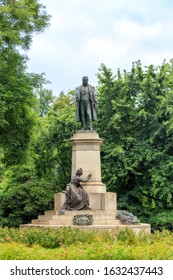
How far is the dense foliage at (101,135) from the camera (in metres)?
23.0

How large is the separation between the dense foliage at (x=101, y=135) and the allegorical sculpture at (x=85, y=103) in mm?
3378

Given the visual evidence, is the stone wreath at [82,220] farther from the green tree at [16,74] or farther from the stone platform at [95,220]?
the green tree at [16,74]

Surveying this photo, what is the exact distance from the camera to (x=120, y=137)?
90.9 feet

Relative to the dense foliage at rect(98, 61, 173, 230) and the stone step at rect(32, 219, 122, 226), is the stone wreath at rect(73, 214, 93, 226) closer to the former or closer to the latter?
the stone step at rect(32, 219, 122, 226)

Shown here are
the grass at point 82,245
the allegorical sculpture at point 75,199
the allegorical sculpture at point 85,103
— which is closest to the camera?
the grass at point 82,245

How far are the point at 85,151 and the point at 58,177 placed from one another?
10489 millimetres

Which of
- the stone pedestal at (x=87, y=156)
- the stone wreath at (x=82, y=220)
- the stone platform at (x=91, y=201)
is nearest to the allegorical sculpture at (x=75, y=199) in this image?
the stone platform at (x=91, y=201)

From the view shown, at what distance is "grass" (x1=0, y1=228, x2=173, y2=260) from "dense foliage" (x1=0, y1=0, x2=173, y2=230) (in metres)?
9.36

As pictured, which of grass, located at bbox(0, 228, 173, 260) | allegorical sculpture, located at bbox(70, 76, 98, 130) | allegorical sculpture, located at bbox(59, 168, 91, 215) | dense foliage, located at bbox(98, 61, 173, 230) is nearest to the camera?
grass, located at bbox(0, 228, 173, 260)

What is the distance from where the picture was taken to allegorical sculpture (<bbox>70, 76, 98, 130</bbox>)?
1997cm

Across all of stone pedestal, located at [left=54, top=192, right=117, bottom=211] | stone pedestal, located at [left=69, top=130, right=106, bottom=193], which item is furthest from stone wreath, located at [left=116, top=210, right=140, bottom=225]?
stone pedestal, located at [left=69, top=130, right=106, bottom=193]

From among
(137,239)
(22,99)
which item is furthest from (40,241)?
(22,99)

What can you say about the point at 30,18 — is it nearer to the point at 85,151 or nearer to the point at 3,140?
the point at 3,140
